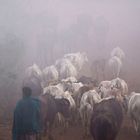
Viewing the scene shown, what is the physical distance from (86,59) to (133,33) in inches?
105

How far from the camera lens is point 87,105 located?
23.0ft

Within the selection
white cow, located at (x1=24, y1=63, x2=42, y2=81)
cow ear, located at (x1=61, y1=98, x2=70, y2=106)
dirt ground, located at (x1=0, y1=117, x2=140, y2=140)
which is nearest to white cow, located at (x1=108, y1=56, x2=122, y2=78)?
white cow, located at (x1=24, y1=63, x2=42, y2=81)

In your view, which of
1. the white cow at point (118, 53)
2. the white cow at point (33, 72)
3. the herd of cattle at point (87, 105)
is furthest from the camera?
the white cow at point (118, 53)

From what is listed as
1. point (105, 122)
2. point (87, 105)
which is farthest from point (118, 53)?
point (105, 122)

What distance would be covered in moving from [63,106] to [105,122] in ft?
4.94

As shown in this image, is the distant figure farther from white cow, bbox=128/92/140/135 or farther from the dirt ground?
white cow, bbox=128/92/140/135

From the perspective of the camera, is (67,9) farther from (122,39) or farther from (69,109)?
(69,109)

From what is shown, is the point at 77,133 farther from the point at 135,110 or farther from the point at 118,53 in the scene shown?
the point at 118,53

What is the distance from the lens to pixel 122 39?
41.5ft

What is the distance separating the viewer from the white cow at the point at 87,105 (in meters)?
6.96

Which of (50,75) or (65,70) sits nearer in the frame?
(50,75)

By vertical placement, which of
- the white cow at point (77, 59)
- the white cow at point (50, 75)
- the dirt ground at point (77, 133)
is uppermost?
the white cow at point (77, 59)

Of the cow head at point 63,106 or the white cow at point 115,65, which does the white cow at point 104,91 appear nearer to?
the cow head at point 63,106

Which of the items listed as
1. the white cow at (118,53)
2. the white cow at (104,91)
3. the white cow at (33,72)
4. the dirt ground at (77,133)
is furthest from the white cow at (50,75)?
the white cow at (118,53)
